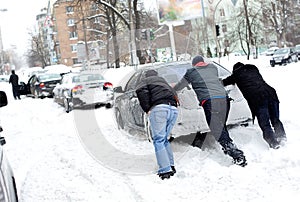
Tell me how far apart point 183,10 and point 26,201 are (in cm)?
2875

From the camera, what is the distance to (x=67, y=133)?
9812mm

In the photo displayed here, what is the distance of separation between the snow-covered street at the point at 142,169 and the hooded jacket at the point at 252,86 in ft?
2.42

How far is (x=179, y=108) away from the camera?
6.72 meters

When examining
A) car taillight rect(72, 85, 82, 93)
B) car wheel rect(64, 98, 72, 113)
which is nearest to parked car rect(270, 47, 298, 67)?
car wheel rect(64, 98, 72, 113)

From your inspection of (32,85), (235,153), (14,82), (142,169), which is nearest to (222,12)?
(32,85)

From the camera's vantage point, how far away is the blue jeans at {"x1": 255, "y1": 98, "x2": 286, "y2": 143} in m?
6.31

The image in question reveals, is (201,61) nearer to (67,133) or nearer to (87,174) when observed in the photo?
(87,174)

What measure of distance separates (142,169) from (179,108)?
3.70ft

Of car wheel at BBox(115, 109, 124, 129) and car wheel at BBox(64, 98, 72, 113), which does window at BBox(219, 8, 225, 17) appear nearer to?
car wheel at BBox(64, 98, 72, 113)

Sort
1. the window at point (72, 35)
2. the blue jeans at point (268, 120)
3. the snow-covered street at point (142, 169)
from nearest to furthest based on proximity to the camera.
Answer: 1. the snow-covered street at point (142, 169)
2. the blue jeans at point (268, 120)
3. the window at point (72, 35)

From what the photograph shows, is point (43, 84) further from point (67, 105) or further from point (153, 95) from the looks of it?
point (153, 95)

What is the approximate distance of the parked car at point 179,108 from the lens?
6.67 meters

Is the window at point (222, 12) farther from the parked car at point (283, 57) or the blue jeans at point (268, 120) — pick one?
the blue jeans at point (268, 120)

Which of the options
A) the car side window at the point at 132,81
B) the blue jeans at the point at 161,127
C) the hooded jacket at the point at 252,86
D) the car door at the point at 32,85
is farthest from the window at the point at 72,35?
the blue jeans at the point at 161,127
